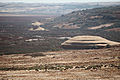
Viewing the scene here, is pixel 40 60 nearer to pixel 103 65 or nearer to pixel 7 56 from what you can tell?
pixel 7 56

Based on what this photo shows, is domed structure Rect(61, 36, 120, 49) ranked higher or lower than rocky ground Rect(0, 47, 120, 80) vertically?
lower

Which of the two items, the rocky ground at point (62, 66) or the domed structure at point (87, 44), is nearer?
the rocky ground at point (62, 66)

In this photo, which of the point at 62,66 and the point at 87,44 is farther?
the point at 87,44

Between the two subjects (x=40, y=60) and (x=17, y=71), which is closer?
(x=17, y=71)

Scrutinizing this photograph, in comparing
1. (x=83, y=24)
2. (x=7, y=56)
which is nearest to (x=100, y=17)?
(x=83, y=24)

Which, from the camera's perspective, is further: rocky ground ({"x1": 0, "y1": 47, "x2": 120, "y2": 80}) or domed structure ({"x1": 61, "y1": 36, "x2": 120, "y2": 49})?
domed structure ({"x1": 61, "y1": 36, "x2": 120, "y2": 49})

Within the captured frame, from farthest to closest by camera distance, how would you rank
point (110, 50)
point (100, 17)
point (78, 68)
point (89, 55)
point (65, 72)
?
point (100, 17) < point (110, 50) < point (89, 55) < point (78, 68) < point (65, 72)

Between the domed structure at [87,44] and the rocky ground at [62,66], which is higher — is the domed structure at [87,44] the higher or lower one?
the lower one

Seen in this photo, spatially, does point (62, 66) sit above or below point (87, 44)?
above
